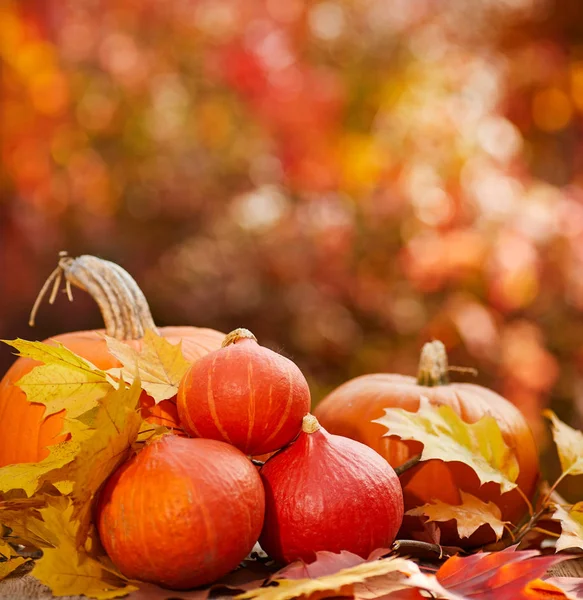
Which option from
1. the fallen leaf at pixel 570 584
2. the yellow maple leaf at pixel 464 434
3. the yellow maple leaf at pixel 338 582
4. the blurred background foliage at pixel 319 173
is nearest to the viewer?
the yellow maple leaf at pixel 338 582

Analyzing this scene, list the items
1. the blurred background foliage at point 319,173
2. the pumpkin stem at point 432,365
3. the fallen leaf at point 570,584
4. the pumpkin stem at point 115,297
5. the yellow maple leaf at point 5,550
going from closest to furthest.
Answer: the fallen leaf at point 570,584, the yellow maple leaf at point 5,550, the pumpkin stem at point 115,297, the pumpkin stem at point 432,365, the blurred background foliage at point 319,173

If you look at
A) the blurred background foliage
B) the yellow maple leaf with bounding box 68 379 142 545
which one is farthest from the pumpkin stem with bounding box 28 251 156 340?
the blurred background foliage

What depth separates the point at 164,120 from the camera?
4160 millimetres

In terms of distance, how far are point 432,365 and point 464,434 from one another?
219mm

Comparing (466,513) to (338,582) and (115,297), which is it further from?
(115,297)

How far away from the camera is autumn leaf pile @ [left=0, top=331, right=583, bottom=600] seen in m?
0.87

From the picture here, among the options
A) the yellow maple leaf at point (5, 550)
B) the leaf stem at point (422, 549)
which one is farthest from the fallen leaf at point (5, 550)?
the leaf stem at point (422, 549)

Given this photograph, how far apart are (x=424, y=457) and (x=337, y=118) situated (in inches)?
123

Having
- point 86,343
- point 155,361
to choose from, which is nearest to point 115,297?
point 86,343

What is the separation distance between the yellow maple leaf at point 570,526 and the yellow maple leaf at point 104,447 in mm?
558

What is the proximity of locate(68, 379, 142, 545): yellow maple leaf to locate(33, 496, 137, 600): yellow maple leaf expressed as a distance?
2 cm

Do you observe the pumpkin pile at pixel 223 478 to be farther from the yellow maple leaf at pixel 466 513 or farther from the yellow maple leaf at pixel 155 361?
the yellow maple leaf at pixel 466 513

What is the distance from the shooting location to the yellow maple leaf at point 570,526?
1.04 metres

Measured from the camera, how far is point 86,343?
1.27 m
